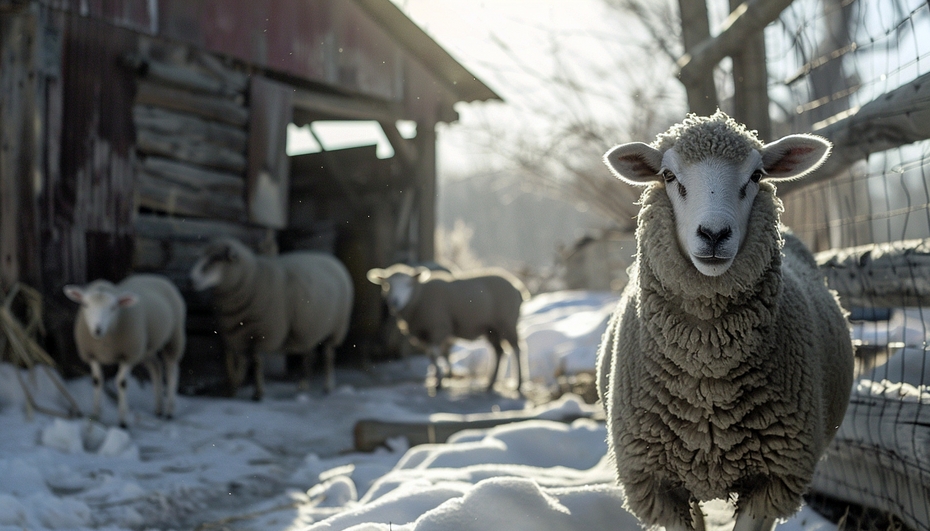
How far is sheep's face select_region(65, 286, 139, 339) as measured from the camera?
5617 millimetres

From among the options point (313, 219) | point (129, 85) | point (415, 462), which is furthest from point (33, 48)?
point (313, 219)

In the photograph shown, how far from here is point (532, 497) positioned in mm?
2670

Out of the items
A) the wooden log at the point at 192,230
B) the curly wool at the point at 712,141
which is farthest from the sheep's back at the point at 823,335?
the wooden log at the point at 192,230

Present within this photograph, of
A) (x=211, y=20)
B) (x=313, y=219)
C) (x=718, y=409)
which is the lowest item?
(x=718, y=409)

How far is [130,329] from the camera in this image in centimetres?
599

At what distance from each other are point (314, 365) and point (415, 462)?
21.8ft

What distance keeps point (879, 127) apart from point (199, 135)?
22.6 ft

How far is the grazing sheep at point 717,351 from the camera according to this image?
2.26 m

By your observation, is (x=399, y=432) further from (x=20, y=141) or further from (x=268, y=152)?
(x=268, y=152)

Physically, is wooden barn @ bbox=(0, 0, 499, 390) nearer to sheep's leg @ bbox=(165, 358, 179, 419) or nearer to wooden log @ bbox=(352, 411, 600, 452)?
sheep's leg @ bbox=(165, 358, 179, 419)

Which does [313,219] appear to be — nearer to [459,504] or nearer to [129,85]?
[129,85]

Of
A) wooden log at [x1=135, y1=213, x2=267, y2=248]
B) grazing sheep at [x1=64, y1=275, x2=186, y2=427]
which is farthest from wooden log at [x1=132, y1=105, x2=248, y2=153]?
grazing sheep at [x1=64, y1=275, x2=186, y2=427]

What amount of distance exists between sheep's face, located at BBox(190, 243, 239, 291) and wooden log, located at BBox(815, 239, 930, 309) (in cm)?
550

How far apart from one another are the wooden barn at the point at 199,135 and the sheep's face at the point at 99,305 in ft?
2.82
